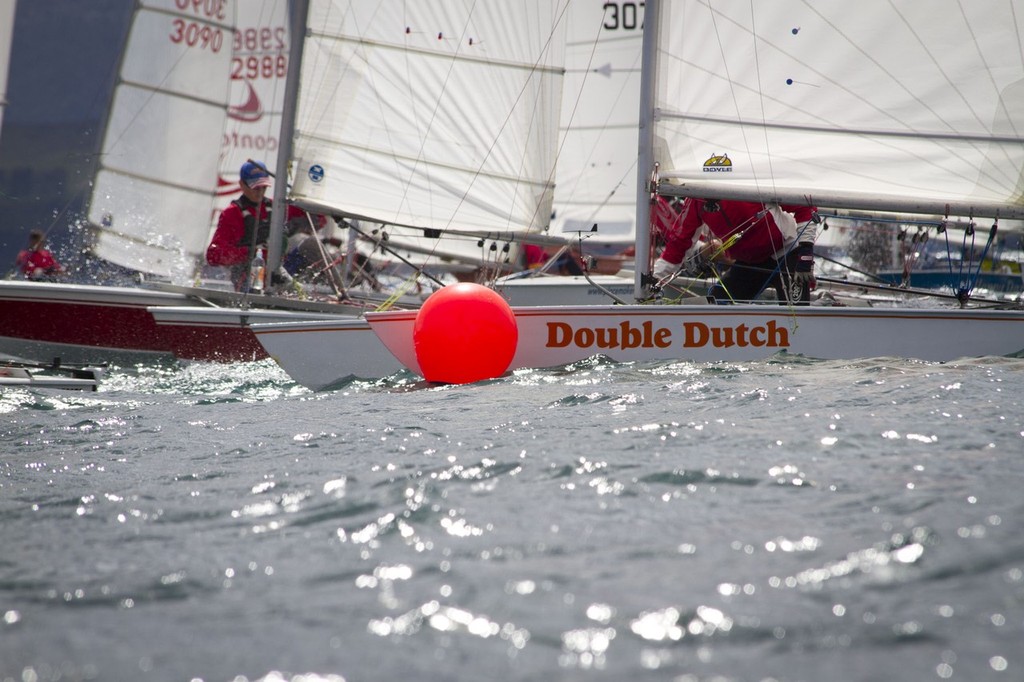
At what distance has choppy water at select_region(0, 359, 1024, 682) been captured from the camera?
2238mm

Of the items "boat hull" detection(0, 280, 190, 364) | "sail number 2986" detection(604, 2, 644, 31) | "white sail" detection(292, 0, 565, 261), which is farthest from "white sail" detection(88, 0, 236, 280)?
"sail number 2986" detection(604, 2, 644, 31)

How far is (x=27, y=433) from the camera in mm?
4891

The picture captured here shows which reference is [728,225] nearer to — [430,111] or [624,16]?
[430,111]

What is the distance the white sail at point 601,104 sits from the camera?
1338 centimetres

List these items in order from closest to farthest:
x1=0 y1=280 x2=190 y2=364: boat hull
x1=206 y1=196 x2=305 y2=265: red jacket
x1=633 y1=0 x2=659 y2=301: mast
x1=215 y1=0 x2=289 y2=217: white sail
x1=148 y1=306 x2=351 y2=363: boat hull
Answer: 1. x1=633 y1=0 x2=659 y2=301: mast
2. x1=148 y1=306 x2=351 y2=363: boat hull
3. x1=0 y1=280 x2=190 y2=364: boat hull
4. x1=206 y1=196 x2=305 y2=265: red jacket
5. x1=215 y1=0 x2=289 y2=217: white sail

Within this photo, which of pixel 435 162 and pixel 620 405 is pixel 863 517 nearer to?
pixel 620 405

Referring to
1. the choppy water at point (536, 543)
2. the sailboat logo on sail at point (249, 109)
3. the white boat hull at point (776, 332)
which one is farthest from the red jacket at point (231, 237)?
the sailboat logo on sail at point (249, 109)

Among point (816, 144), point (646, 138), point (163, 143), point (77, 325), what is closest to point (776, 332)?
point (816, 144)

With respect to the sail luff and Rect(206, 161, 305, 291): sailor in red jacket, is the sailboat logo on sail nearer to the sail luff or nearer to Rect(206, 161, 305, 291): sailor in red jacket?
Rect(206, 161, 305, 291): sailor in red jacket

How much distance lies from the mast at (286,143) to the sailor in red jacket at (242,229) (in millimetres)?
227

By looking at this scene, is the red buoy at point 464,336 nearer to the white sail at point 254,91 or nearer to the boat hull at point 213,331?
the boat hull at point 213,331

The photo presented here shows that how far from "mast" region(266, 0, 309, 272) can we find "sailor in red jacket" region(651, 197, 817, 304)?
3552mm

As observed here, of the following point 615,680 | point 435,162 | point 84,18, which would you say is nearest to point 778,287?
point 435,162

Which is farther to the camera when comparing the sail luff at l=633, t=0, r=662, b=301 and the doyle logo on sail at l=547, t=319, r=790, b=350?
the sail luff at l=633, t=0, r=662, b=301
